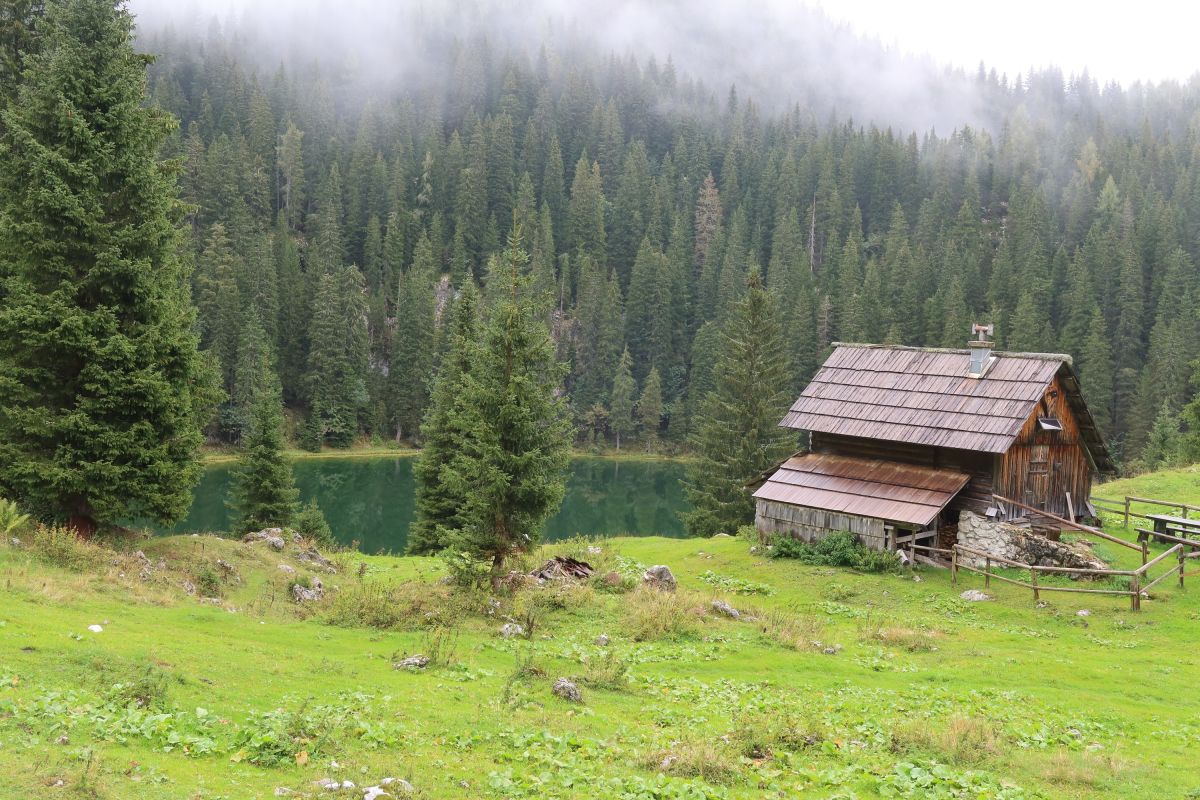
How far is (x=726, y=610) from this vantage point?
76.9ft

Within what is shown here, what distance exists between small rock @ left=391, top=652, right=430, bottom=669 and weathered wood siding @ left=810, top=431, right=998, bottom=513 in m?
23.1

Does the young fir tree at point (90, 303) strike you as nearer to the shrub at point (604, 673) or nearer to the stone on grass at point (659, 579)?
the shrub at point (604, 673)

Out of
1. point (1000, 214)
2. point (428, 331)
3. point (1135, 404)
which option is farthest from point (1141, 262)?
point (428, 331)

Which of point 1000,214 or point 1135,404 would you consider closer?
point 1135,404

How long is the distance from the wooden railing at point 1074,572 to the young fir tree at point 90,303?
24307 mm

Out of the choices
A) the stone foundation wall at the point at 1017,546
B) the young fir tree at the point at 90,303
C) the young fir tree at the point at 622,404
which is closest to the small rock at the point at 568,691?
the young fir tree at the point at 90,303

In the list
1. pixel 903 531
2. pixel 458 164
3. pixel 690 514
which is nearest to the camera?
pixel 903 531

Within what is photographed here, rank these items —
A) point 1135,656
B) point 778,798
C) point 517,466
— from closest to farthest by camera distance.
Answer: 1. point 778,798
2. point 1135,656
3. point 517,466

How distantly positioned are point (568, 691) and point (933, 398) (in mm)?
23648

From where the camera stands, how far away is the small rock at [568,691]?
586 inches

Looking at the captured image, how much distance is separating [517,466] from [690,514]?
28.9m

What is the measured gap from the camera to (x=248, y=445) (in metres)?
41.2

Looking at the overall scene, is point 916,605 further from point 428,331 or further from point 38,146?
point 428,331

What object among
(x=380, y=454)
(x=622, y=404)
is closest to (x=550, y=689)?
(x=380, y=454)
